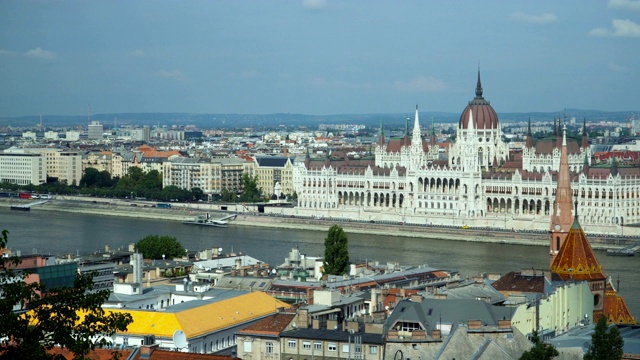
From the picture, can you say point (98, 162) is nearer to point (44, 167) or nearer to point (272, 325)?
point (44, 167)

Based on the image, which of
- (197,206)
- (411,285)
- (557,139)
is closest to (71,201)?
(197,206)

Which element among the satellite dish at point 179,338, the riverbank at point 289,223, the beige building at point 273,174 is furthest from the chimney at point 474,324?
the beige building at point 273,174

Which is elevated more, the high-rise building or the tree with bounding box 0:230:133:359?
the high-rise building

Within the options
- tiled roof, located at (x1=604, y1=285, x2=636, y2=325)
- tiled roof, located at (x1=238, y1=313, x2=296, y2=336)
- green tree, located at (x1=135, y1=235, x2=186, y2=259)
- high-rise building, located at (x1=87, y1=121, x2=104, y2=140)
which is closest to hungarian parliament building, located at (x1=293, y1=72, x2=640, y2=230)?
green tree, located at (x1=135, y1=235, x2=186, y2=259)

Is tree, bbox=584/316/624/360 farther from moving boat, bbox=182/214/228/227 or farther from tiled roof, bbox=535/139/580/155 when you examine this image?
tiled roof, bbox=535/139/580/155

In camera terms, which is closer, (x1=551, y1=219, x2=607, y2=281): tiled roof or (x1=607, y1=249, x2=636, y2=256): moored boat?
(x1=551, y1=219, x2=607, y2=281): tiled roof

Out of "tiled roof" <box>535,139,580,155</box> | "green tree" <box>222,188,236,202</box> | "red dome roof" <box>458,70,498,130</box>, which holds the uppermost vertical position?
"red dome roof" <box>458,70,498,130</box>
